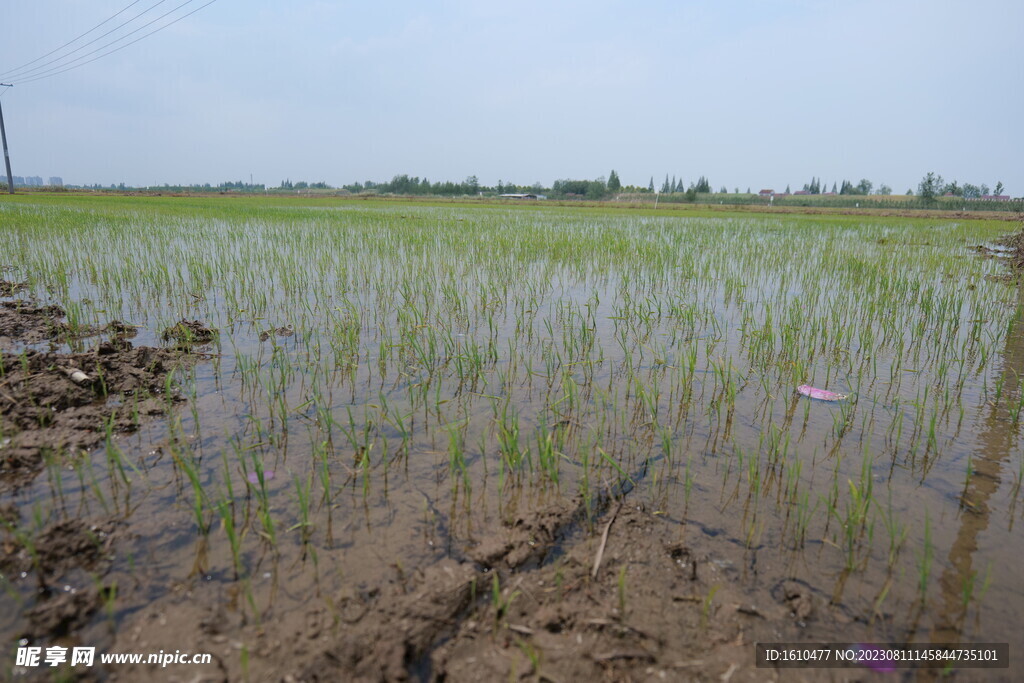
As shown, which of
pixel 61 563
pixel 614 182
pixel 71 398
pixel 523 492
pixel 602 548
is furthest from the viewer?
pixel 614 182

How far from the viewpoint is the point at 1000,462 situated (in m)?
2.33

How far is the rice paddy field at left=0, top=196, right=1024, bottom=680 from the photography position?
1383 mm

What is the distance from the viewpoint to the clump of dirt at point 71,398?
2.14m

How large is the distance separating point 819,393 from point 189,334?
430 centimetres

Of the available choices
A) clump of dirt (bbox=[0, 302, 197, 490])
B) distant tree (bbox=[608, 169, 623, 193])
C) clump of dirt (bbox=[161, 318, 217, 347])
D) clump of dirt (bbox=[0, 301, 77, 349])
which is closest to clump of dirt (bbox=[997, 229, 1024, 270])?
clump of dirt (bbox=[161, 318, 217, 347])

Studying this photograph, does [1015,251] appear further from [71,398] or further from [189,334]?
[71,398]

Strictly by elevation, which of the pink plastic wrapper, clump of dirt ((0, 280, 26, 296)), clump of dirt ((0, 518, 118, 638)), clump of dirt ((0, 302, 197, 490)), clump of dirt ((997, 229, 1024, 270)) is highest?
clump of dirt ((997, 229, 1024, 270))

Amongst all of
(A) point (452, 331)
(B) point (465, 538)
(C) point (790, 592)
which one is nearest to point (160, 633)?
(B) point (465, 538)

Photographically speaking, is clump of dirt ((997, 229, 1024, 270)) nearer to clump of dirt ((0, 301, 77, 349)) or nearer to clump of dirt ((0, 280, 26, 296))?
clump of dirt ((0, 301, 77, 349))

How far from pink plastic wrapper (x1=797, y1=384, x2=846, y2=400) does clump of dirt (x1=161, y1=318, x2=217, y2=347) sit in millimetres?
4124

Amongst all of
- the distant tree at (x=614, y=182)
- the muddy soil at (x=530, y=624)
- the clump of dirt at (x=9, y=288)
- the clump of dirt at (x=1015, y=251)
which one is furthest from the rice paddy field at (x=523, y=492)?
the distant tree at (x=614, y=182)

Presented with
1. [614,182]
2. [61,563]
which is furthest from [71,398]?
[614,182]

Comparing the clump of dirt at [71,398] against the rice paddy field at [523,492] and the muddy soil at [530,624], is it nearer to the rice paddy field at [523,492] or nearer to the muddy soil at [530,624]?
the rice paddy field at [523,492]

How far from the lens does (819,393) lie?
305 centimetres
